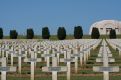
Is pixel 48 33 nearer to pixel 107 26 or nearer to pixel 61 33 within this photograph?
pixel 61 33

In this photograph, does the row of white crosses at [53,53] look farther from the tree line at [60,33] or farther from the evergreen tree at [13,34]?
the tree line at [60,33]

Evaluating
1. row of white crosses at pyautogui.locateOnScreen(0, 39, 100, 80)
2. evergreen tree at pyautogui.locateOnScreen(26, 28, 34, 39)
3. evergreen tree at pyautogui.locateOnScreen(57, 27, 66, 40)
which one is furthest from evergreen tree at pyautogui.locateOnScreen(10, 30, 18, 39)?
row of white crosses at pyautogui.locateOnScreen(0, 39, 100, 80)

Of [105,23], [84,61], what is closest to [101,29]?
[105,23]

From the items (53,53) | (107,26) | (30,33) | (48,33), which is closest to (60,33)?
(48,33)

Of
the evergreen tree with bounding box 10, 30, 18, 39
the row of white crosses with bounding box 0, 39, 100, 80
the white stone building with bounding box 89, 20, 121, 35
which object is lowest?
the row of white crosses with bounding box 0, 39, 100, 80

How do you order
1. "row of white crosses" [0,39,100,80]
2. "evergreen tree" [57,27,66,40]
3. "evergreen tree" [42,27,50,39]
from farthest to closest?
"evergreen tree" [57,27,66,40], "evergreen tree" [42,27,50,39], "row of white crosses" [0,39,100,80]

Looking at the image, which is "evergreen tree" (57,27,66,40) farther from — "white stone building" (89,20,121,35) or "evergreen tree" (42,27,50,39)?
"white stone building" (89,20,121,35)

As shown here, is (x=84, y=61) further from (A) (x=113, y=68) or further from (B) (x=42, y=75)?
(A) (x=113, y=68)

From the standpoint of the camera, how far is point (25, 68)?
1719 centimetres

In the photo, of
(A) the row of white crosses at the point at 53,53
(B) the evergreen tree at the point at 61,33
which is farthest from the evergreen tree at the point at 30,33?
(A) the row of white crosses at the point at 53,53

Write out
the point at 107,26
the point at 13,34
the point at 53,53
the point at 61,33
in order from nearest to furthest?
the point at 53,53 < the point at 13,34 < the point at 61,33 < the point at 107,26

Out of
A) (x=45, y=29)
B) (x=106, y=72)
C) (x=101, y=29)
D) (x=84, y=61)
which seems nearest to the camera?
(x=106, y=72)

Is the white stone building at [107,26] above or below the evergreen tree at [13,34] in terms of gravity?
above

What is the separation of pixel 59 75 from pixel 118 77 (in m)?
2.06
